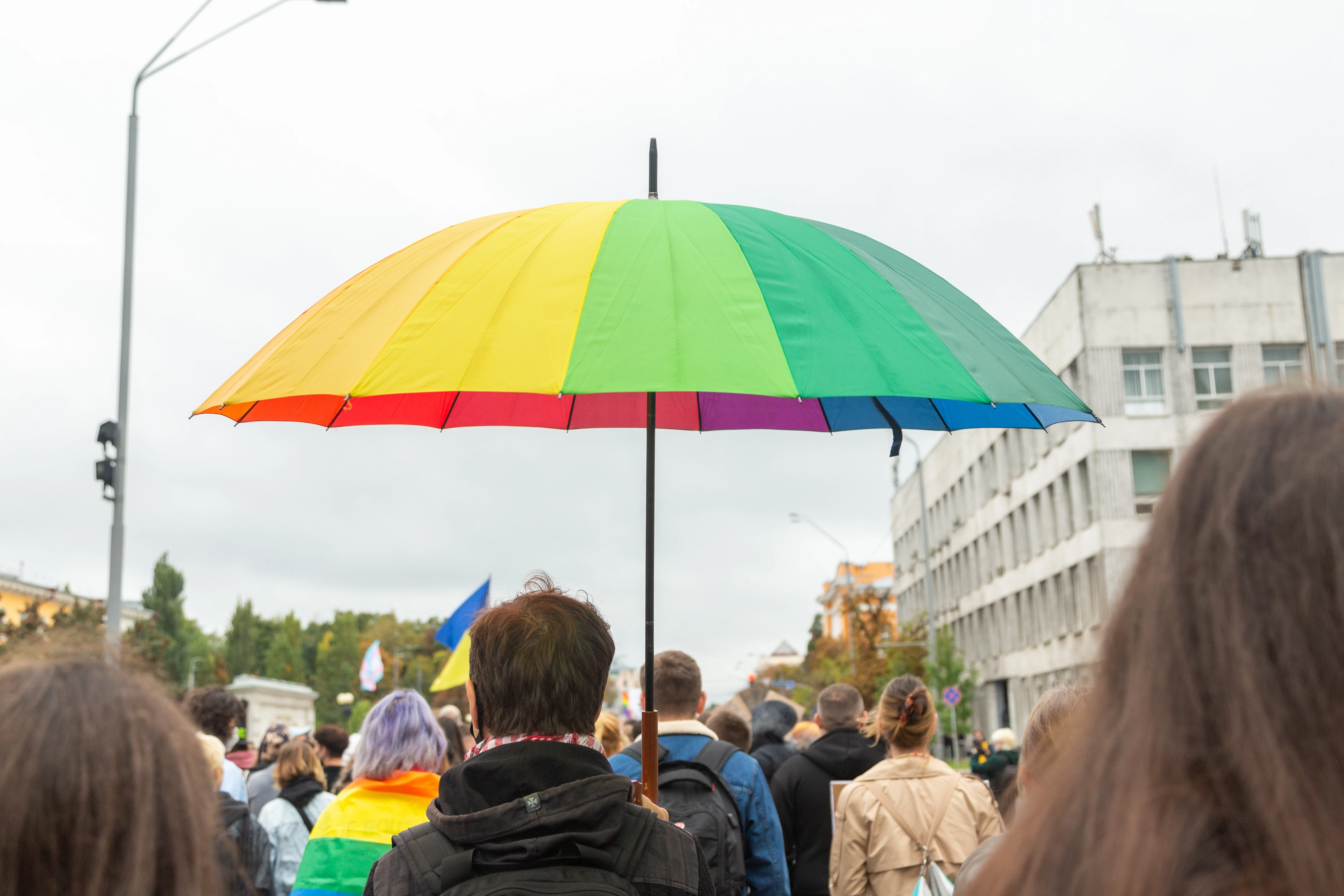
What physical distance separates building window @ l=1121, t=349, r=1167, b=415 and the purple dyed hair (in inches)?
1666

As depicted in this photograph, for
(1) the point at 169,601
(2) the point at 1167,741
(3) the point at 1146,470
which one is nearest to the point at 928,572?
(3) the point at 1146,470

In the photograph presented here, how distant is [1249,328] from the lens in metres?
43.2

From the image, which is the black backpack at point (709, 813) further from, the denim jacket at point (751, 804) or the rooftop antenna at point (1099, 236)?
the rooftop antenna at point (1099, 236)

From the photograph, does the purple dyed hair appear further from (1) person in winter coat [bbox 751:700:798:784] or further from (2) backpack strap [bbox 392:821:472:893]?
(1) person in winter coat [bbox 751:700:798:784]

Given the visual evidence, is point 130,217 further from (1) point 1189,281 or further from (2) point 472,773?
(1) point 1189,281

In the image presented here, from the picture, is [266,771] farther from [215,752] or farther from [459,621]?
[459,621]

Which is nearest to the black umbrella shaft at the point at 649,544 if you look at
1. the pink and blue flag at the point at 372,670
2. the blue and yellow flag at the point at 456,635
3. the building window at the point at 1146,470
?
the blue and yellow flag at the point at 456,635

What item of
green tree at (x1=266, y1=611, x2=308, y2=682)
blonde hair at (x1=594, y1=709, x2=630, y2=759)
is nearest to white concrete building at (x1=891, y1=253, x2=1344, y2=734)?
blonde hair at (x1=594, y1=709, x2=630, y2=759)

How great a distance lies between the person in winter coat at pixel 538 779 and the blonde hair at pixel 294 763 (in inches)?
133

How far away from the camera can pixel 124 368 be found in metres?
15.3

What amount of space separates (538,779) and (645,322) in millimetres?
1141

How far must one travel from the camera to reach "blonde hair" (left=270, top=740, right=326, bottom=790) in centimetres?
623

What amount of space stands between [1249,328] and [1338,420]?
4612cm

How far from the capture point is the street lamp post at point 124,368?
48.5 feet
